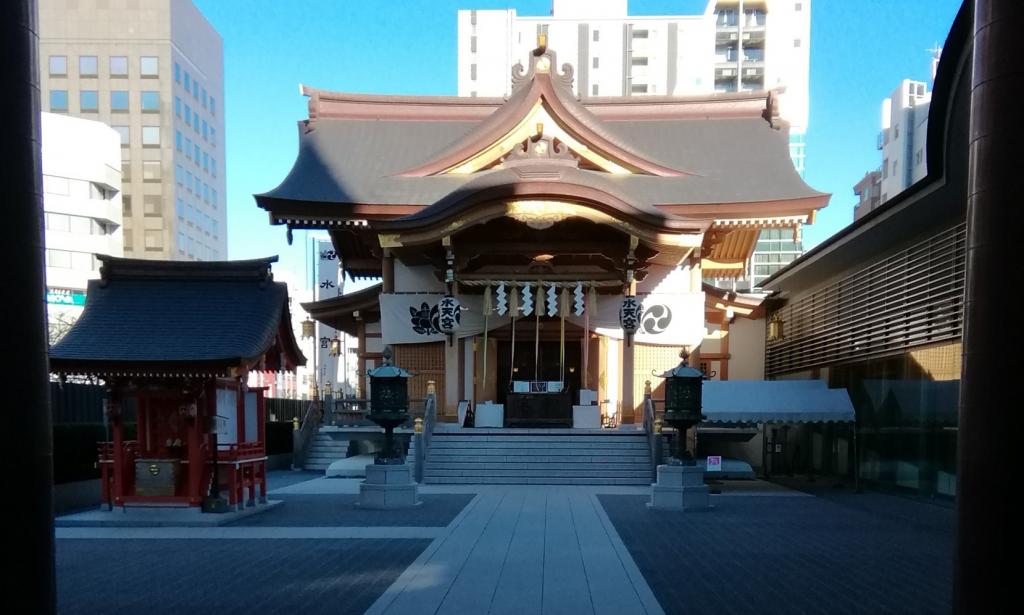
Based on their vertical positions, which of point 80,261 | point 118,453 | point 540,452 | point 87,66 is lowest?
point 540,452

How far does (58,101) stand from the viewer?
6228 cm

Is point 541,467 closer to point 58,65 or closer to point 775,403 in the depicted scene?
point 775,403

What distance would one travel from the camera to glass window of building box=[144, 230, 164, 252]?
63.5 metres

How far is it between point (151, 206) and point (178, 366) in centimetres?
6002

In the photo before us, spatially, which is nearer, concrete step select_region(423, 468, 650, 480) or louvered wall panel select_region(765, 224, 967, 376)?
louvered wall panel select_region(765, 224, 967, 376)

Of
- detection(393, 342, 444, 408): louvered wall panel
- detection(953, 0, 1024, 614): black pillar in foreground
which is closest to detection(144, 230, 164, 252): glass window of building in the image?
detection(393, 342, 444, 408): louvered wall panel

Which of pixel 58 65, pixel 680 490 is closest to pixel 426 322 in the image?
pixel 680 490

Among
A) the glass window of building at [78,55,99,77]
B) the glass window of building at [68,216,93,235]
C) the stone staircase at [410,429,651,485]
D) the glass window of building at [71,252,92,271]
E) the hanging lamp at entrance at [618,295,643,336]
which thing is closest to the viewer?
the stone staircase at [410,429,651,485]

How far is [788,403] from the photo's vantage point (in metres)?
15.4

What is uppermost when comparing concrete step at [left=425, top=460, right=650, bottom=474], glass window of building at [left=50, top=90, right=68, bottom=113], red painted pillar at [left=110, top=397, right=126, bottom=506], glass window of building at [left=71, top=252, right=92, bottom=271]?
glass window of building at [left=50, top=90, right=68, bottom=113]

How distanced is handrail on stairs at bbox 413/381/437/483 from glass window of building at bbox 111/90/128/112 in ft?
195

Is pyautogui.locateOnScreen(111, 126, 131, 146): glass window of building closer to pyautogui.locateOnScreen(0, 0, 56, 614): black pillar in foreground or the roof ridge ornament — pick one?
the roof ridge ornament

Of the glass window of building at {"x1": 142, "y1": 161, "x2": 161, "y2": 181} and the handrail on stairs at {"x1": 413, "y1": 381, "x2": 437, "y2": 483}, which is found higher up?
the glass window of building at {"x1": 142, "y1": 161, "x2": 161, "y2": 181}

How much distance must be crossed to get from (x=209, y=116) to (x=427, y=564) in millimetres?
76352
